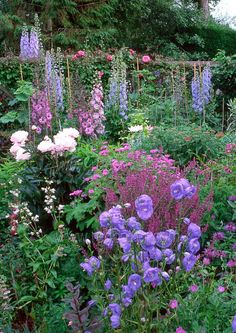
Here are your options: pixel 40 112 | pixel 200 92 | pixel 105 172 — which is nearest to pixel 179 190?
pixel 105 172

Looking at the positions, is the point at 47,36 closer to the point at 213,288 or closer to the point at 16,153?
the point at 16,153

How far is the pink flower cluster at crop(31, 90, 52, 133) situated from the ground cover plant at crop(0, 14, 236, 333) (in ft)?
0.04

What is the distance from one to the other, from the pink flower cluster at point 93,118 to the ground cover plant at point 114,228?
0.02m

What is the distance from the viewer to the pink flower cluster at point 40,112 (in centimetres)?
580

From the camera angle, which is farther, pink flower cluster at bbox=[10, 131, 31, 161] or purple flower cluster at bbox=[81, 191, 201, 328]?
pink flower cluster at bbox=[10, 131, 31, 161]

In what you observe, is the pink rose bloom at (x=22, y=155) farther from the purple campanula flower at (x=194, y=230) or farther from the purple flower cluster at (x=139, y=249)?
the purple campanula flower at (x=194, y=230)

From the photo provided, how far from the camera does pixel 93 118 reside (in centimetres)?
674

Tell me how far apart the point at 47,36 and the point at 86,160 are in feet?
37.1

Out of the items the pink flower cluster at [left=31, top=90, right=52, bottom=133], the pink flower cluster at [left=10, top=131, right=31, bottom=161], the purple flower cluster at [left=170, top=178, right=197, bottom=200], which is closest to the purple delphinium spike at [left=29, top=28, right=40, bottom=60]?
the pink flower cluster at [left=31, top=90, right=52, bottom=133]

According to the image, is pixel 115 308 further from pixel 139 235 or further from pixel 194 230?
pixel 194 230

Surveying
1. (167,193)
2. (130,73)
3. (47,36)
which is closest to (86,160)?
(167,193)

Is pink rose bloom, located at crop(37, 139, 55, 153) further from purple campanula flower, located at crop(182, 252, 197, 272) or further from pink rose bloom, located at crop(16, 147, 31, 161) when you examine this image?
purple campanula flower, located at crop(182, 252, 197, 272)

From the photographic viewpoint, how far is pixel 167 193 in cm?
327

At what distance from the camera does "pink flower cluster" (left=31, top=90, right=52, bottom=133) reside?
19.0 feet
